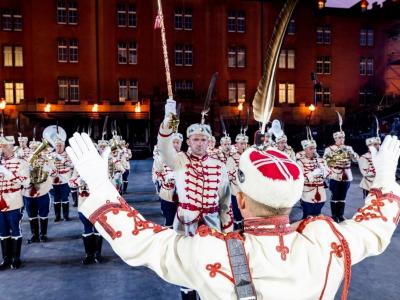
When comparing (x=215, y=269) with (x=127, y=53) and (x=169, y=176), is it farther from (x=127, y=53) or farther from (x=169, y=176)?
(x=127, y=53)

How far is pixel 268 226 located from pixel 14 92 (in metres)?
31.9

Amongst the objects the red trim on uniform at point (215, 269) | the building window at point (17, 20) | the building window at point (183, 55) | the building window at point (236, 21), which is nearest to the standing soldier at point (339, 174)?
the red trim on uniform at point (215, 269)

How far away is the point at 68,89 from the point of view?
30188 millimetres

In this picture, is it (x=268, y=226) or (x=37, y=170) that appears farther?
(x=37, y=170)

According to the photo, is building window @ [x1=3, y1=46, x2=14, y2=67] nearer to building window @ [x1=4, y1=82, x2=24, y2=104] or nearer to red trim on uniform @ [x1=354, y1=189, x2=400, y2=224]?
building window @ [x1=4, y1=82, x2=24, y2=104]

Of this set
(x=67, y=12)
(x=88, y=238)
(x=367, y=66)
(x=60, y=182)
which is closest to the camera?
(x=88, y=238)

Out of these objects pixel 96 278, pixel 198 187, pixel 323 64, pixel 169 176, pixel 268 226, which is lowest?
pixel 96 278

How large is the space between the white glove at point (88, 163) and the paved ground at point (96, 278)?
395 centimetres

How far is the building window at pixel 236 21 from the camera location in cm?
3237

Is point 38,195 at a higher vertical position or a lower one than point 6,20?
lower

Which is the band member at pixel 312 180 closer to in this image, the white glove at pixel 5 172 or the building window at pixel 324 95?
the white glove at pixel 5 172

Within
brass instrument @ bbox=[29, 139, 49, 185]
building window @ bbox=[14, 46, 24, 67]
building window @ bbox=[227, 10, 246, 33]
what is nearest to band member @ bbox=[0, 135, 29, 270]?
brass instrument @ bbox=[29, 139, 49, 185]

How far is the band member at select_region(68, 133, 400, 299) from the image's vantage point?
1.65 metres

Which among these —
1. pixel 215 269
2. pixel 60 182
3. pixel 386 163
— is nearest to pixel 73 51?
pixel 60 182
